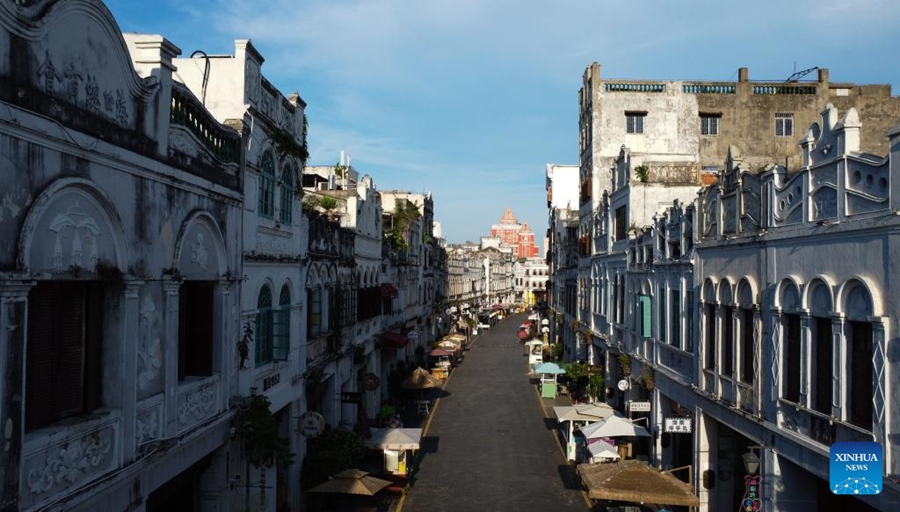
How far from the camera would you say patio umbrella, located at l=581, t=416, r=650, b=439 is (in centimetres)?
2275

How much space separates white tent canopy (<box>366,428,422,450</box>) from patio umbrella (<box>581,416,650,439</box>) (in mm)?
5687

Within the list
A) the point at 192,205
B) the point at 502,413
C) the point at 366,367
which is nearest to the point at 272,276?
the point at 192,205

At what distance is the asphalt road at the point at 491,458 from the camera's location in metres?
22.2

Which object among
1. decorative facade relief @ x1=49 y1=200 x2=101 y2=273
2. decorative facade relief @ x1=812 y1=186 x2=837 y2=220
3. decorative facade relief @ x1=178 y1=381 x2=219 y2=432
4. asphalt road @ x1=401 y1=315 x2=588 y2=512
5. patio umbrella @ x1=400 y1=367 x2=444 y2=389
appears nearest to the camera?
decorative facade relief @ x1=49 y1=200 x2=101 y2=273

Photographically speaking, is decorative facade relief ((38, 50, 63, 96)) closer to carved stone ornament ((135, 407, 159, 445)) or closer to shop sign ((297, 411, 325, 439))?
carved stone ornament ((135, 407, 159, 445))

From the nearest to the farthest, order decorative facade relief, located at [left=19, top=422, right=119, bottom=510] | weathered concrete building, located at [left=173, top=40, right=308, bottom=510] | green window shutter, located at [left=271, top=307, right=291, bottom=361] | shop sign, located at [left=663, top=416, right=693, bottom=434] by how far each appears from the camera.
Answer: decorative facade relief, located at [left=19, top=422, right=119, bottom=510]
weathered concrete building, located at [left=173, top=40, right=308, bottom=510]
green window shutter, located at [left=271, top=307, right=291, bottom=361]
shop sign, located at [left=663, top=416, right=693, bottom=434]

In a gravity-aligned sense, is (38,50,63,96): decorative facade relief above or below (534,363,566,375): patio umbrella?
above

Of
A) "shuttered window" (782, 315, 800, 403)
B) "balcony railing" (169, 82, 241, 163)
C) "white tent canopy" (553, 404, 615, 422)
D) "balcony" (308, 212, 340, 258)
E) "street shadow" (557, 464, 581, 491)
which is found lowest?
"street shadow" (557, 464, 581, 491)

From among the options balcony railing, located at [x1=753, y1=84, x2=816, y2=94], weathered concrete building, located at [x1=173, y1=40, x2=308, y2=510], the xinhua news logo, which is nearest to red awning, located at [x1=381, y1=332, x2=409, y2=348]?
weathered concrete building, located at [x1=173, y1=40, x2=308, y2=510]

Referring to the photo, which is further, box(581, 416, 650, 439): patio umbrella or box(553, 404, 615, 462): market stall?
box(553, 404, 615, 462): market stall

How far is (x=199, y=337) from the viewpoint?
14.2 meters

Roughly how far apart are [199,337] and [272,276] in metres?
3.81

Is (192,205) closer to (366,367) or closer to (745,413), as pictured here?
(745,413)

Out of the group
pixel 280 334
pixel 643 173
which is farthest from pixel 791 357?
pixel 643 173
